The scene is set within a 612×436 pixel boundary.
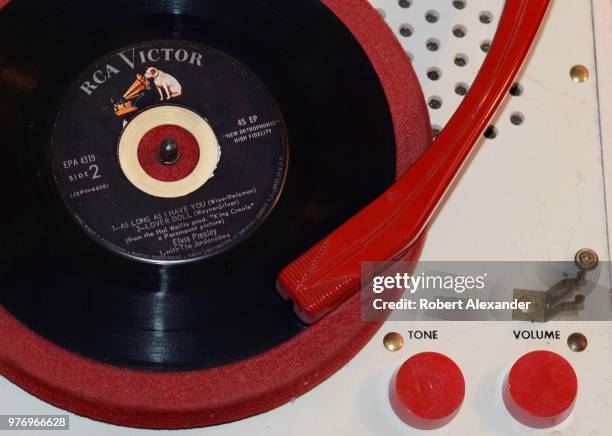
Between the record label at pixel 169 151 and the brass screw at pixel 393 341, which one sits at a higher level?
the record label at pixel 169 151

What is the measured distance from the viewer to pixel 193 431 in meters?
1.01

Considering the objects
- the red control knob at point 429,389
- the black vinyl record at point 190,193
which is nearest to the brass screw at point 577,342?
the red control knob at point 429,389

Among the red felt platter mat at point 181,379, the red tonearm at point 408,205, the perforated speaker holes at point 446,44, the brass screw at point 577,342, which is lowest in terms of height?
the red felt platter mat at point 181,379

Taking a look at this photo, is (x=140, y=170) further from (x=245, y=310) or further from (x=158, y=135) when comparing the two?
(x=245, y=310)

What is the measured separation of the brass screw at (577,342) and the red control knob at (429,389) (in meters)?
0.17

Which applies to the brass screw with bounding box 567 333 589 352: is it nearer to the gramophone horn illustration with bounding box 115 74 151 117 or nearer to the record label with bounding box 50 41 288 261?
the record label with bounding box 50 41 288 261

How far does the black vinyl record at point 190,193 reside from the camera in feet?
3.29

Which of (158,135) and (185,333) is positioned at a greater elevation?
(158,135)

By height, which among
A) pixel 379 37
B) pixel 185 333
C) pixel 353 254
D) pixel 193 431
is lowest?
pixel 193 431

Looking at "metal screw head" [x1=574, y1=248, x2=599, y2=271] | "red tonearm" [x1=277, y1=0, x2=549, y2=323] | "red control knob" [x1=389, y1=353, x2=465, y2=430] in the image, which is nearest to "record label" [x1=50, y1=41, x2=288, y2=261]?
"red tonearm" [x1=277, y1=0, x2=549, y2=323]

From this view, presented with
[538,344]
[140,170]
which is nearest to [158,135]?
Answer: [140,170]

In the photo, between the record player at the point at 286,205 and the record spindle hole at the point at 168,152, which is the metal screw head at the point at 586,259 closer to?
the record player at the point at 286,205

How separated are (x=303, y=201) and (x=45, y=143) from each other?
311 mm

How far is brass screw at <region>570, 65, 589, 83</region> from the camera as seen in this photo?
3.98 ft
